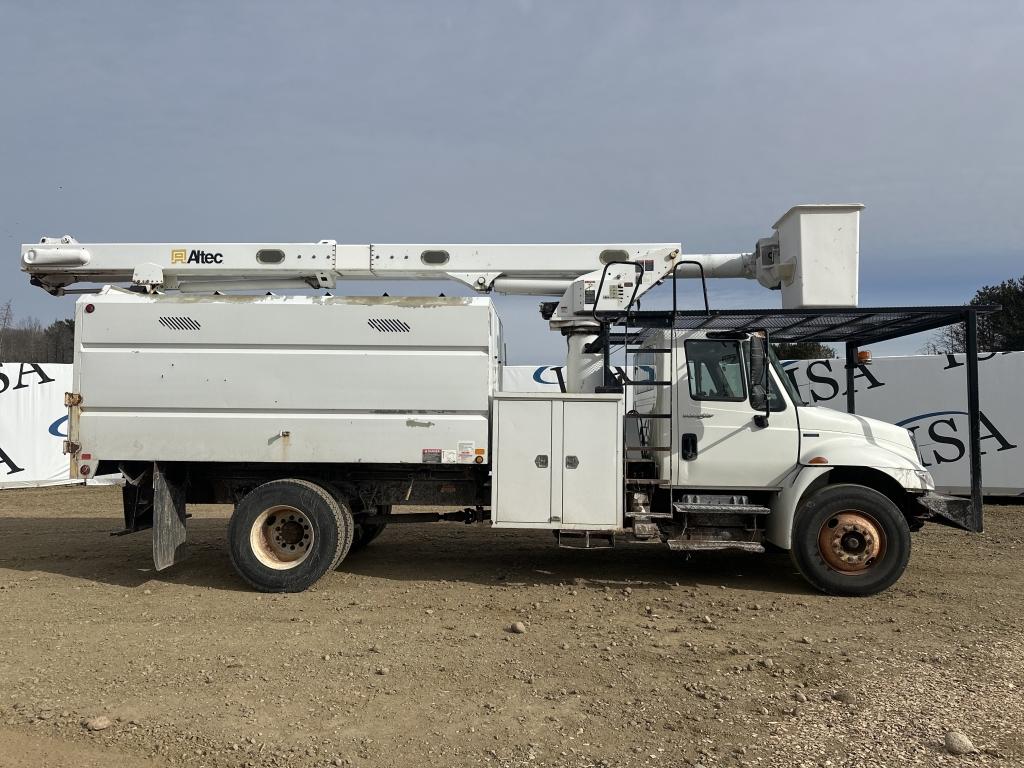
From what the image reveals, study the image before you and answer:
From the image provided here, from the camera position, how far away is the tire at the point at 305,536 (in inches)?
262

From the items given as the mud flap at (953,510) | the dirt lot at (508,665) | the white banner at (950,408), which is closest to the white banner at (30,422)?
the dirt lot at (508,665)

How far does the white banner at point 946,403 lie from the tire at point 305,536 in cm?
725

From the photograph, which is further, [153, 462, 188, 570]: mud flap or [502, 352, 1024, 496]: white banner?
[502, 352, 1024, 496]: white banner

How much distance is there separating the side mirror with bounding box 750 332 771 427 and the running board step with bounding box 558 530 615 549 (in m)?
1.82

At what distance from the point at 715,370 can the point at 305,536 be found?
14.3 ft

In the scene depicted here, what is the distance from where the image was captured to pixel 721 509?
21.8ft

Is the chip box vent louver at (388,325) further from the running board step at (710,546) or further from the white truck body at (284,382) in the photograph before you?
the running board step at (710,546)

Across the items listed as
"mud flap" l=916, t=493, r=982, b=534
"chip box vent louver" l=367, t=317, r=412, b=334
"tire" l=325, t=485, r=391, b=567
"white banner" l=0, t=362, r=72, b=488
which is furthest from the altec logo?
"white banner" l=0, t=362, r=72, b=488

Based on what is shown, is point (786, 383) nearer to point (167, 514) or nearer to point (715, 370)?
point (715, 370)

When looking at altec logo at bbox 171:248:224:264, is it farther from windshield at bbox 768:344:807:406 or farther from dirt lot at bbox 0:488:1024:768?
windshield at bbox 768:344:807:406

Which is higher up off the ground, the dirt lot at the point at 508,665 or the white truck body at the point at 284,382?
the white truck body at the point at 284,382

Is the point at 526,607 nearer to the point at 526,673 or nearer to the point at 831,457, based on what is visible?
the point at 526,673

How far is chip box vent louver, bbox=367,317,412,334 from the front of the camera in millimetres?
6672

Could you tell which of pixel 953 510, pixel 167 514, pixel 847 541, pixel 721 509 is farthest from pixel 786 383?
pixel 167 514
